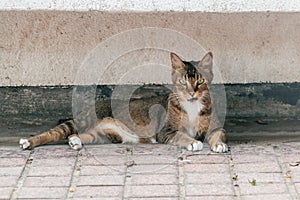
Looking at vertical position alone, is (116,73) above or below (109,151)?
above

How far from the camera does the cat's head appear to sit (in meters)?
5.24

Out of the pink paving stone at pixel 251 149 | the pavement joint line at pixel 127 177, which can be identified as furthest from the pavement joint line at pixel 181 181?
the pink paving stone at pixel 251 149

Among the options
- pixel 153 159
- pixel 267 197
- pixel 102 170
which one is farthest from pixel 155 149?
pixel 267 197

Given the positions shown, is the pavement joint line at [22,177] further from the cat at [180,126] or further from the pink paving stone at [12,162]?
the cat at [180,126]

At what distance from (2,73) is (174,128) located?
1.65 m

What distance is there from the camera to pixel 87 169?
4809 mm

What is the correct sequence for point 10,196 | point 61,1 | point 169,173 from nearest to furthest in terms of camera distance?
point 10,196, point 169,173, point 61,1

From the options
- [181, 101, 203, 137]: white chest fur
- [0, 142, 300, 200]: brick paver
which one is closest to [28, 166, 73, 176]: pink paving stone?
[0, 142, 300, 200]: brick paver

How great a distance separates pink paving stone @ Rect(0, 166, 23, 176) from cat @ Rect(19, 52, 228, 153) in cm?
36

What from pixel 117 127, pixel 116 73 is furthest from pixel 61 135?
pixel 116 73

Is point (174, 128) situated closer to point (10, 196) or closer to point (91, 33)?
point (91, 33)

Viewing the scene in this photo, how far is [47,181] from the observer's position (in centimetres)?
464

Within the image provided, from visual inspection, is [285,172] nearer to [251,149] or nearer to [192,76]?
[251,149]

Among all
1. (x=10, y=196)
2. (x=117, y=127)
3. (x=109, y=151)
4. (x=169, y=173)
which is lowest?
(x=10, y=196)
